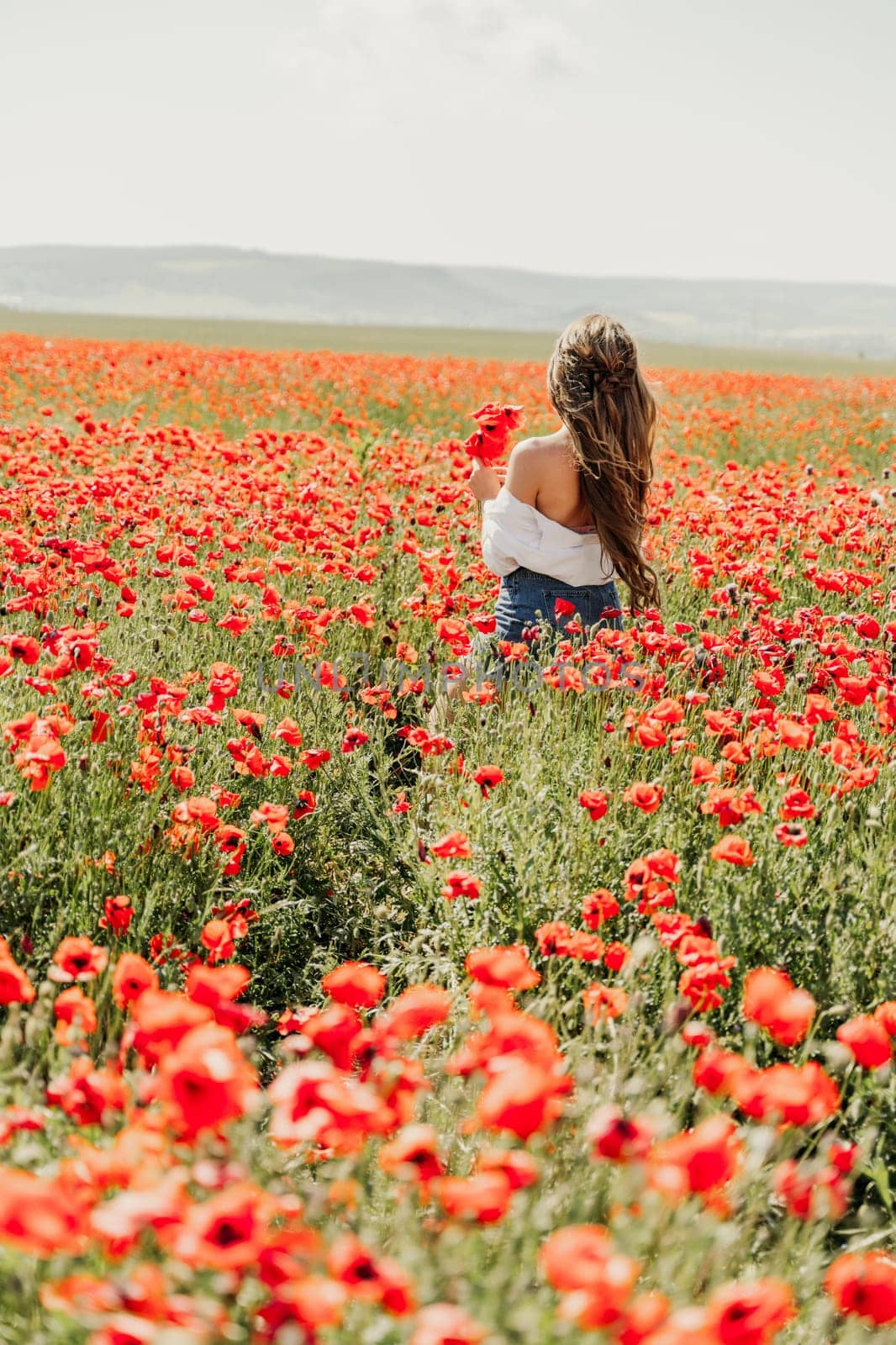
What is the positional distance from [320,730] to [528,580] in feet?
3.60

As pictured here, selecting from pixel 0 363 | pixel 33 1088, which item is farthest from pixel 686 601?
pixel 0 363

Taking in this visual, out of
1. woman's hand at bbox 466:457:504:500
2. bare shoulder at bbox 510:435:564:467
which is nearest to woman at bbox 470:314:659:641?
bare shoulder at bbox 510:435:564:467

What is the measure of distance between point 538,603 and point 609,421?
761 mm

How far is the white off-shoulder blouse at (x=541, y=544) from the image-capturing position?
178 inches

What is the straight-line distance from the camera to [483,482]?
15.9 feet

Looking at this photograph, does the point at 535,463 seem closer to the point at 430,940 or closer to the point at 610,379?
the point at 610,379

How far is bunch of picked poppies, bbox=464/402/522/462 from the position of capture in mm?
4484

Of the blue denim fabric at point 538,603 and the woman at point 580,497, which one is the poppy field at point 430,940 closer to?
the blue denim fabric at point 538,603

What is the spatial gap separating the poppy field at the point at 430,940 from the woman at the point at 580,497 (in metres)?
0.23

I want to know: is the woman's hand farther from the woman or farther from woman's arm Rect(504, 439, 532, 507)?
woman's arm Rect(504, 439, 532, 507)

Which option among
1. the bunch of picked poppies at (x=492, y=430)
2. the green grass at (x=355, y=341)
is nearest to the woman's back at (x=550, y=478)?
the bunch of picked poppies at (x=492, y=430)

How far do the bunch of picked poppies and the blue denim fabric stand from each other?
20.1 inches

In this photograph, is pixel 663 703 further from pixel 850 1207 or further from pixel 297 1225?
pixel 297 1225

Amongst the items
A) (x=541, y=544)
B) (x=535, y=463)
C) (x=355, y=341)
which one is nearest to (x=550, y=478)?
(x=535, y=463)
